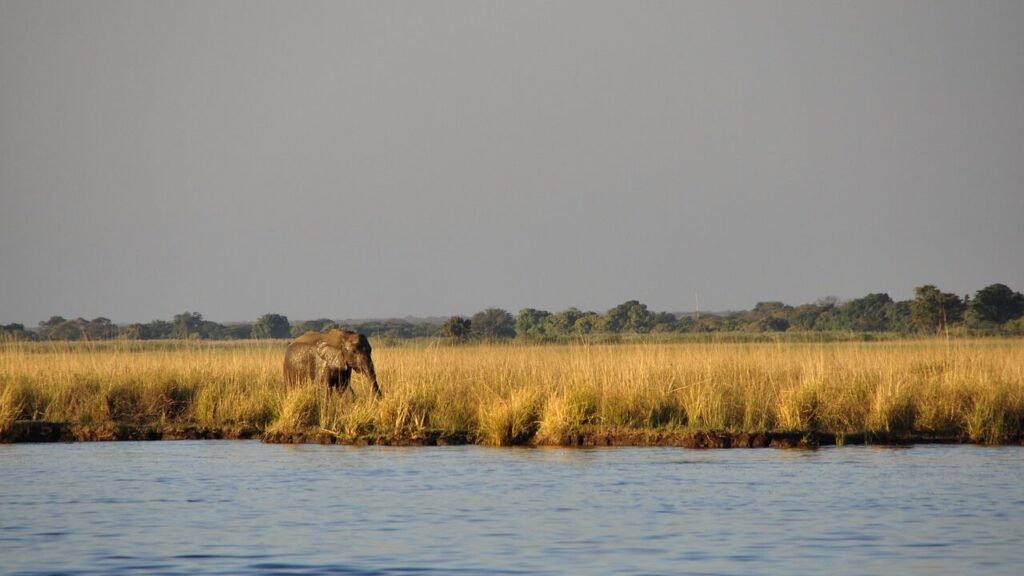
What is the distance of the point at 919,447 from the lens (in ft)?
63.1

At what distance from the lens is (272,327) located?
8538cm

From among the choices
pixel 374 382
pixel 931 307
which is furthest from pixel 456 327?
pixel 374 382

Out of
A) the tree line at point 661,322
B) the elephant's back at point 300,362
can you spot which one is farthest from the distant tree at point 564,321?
the elephant's back at point 300,362

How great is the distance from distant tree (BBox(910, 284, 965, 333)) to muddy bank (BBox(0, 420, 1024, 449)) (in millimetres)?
41639

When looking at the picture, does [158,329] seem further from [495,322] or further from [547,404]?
[547,404]

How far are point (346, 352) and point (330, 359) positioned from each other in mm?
424

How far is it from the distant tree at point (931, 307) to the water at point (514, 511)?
141 ft

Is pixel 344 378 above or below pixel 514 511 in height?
above

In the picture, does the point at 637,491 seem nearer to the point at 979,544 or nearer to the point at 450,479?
the point at 450,479

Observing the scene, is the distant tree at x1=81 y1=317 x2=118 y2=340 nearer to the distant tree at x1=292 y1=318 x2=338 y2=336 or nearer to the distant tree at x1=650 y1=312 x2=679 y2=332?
the distant tree at x1=292 y1=318 x2=338 y2=336

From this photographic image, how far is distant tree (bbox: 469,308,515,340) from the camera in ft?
260

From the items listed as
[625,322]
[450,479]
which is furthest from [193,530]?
[625,322]

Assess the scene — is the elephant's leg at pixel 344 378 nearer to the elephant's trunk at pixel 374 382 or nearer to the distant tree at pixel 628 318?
the elephant's trunk at pixel 374 382

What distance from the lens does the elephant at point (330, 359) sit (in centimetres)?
2341
